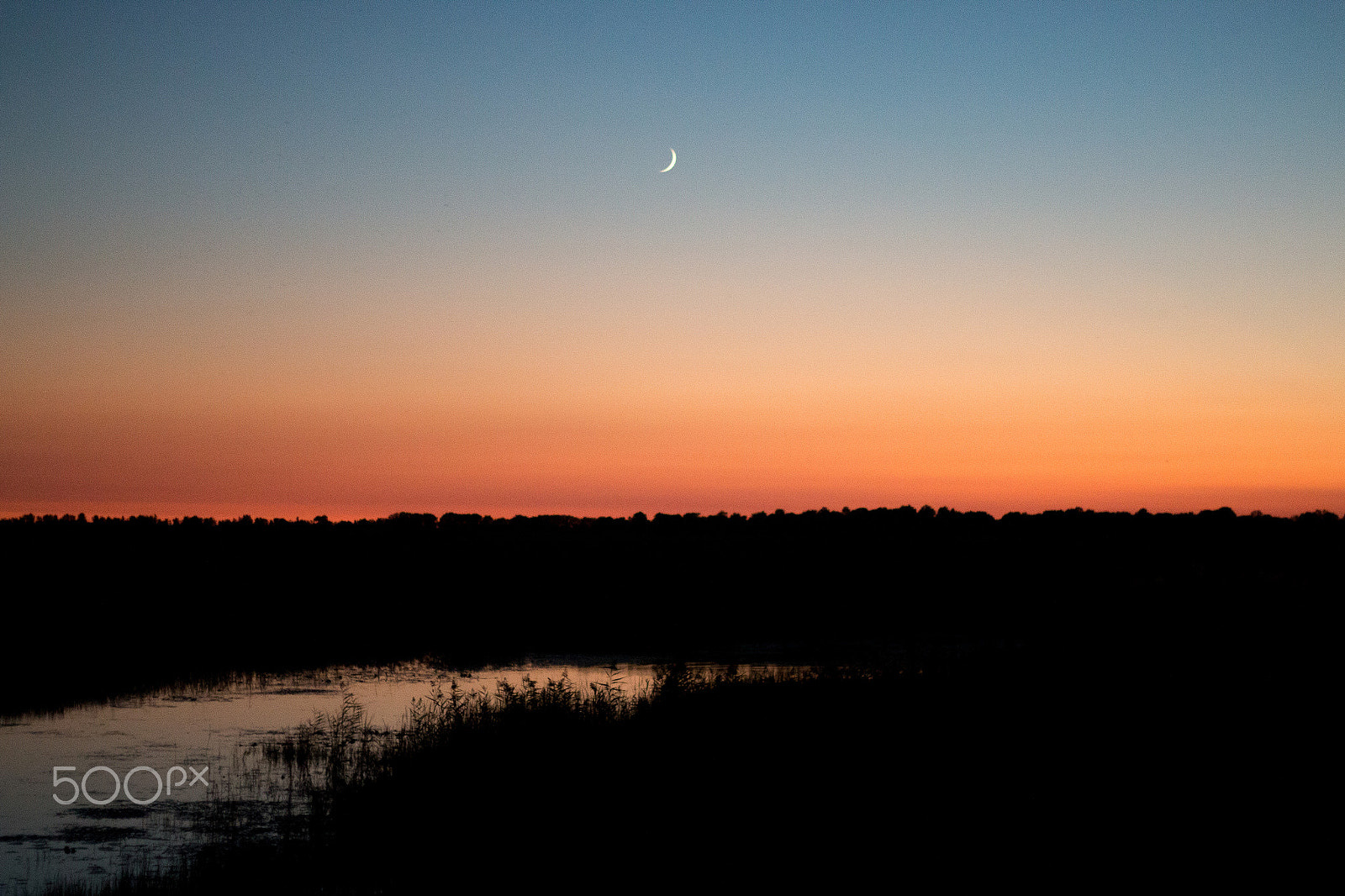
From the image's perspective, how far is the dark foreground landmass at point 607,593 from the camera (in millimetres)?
32094

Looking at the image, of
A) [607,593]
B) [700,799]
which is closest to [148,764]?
[700,799]

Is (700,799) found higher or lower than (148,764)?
higher

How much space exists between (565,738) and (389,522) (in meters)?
74.5

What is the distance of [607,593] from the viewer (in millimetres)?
57500

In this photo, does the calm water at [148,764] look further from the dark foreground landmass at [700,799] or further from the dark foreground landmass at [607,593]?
the dark foreground landmass at [607,593]

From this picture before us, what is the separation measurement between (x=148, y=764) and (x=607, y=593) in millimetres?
39622

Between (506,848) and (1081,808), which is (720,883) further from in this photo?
(1081,808)

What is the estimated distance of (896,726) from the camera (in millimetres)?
16203

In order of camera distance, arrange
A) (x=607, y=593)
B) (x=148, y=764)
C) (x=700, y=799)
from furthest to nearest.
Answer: (x=607, y=593) < (x=148, y=764) < (x=700, y=799)

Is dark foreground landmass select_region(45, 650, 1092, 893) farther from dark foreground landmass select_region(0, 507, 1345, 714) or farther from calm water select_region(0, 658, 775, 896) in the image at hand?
dark foreground landmass select_region(0, 507, 1345, 714)

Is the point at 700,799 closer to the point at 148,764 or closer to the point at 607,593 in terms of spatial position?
the point at 148,764

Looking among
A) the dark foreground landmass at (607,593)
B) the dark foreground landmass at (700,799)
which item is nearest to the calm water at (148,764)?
the dark foreground landmass at (700,799)

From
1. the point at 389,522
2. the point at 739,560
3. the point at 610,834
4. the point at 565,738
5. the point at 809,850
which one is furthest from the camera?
the point at 389,522

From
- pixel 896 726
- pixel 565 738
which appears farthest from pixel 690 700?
pixel 896 726
